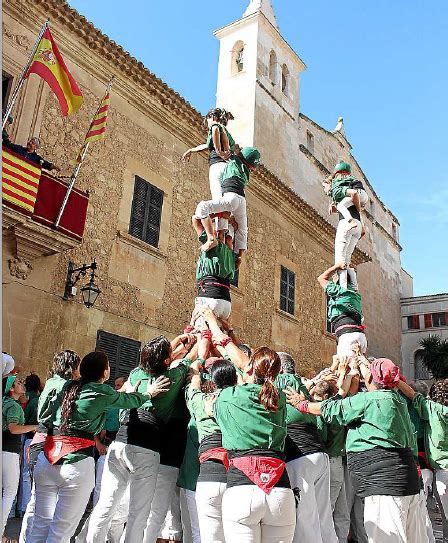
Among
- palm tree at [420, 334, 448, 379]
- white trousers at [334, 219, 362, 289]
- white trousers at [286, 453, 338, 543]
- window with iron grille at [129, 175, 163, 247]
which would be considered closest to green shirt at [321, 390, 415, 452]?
white trousers at [286, 453, 338, 543]

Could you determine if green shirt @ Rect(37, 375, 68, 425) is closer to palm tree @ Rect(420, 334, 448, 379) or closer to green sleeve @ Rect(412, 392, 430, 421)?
green sleeve @ Rect(412, 392, 430, 421)

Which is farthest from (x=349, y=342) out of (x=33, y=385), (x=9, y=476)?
(x=33, y=385)

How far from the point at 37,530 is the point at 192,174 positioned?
11.0 meters

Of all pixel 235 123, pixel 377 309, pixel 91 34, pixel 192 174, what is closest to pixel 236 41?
pixel 235 123

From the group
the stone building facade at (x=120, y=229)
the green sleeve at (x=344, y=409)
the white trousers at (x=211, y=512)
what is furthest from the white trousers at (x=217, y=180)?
the stone building facade at (x=120, y=229)

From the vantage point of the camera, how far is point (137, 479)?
13.1 feet

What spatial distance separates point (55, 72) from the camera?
920 centimetres

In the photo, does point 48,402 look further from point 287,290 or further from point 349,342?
point 287,290

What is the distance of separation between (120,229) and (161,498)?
7.78 m

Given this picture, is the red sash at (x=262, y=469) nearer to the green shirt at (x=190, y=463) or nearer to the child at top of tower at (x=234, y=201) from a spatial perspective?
the green shirt at (x=190, y=463)

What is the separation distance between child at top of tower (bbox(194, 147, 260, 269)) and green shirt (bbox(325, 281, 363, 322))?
118 centimetres

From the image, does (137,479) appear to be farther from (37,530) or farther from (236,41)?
(236,41)

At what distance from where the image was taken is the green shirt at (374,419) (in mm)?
3641

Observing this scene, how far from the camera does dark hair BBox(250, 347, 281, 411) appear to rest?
3.16 meters
